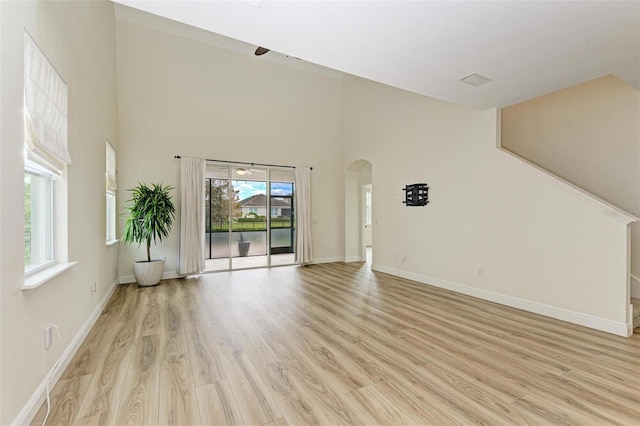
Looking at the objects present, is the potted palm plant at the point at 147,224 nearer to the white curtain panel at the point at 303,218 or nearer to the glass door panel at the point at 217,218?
the glass door panel at the point at 217,218

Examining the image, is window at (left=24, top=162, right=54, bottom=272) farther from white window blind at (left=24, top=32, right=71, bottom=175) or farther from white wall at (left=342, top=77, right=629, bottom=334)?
white wall at (left=342, top=77, right=629, bottom=334)

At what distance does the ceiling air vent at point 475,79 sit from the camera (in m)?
3.13

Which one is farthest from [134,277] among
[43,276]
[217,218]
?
[43,276]

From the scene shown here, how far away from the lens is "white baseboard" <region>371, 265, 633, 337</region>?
3.03 m

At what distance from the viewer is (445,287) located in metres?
4.80

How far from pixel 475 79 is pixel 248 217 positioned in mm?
5140

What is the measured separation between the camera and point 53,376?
2.06 meters

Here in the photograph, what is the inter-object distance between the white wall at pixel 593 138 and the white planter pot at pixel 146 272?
6639mm

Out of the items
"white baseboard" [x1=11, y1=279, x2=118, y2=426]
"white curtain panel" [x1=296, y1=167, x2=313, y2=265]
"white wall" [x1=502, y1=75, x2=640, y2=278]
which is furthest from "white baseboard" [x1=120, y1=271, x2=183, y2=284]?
"white wall" [x1=502, y1=75, x2=640, y2=278]

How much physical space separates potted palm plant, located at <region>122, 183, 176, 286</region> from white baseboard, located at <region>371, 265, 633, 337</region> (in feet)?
15.6

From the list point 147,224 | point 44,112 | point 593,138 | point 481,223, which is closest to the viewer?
point 44,112

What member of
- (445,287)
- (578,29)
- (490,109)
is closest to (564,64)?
(578,29)

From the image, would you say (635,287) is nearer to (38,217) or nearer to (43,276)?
(43,276)

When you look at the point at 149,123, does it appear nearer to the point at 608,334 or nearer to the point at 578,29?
the point at 578,29
